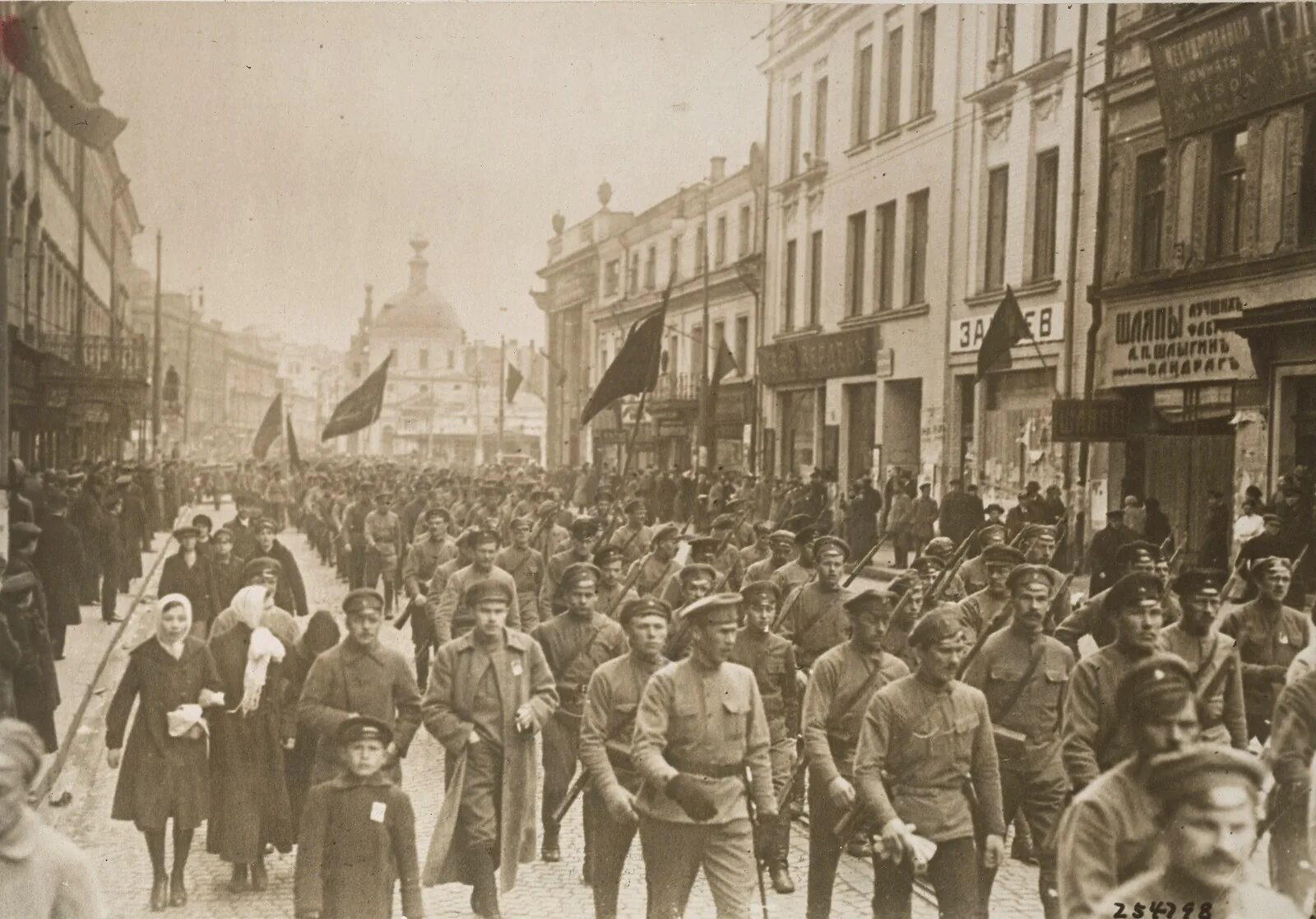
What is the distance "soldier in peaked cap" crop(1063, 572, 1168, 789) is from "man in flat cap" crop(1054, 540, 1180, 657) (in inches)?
8.2

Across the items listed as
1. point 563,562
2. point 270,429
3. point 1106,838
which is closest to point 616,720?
point 1106,838

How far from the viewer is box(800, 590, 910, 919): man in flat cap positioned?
619cm

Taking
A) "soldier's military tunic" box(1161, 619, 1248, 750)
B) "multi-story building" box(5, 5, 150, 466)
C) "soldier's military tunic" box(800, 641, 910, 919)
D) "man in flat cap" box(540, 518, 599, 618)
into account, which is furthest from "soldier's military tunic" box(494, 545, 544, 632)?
"soldier's military tunic" box(1161, 619, 1248, 750)

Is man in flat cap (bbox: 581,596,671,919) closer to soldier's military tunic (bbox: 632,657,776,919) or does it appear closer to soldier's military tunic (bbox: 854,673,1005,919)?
soldier's military tunic (bbox: 632,657,776,919)

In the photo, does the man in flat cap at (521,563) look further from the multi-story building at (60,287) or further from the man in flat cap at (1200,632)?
the man in flat cap at (1200,632)

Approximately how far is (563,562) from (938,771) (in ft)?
17.6

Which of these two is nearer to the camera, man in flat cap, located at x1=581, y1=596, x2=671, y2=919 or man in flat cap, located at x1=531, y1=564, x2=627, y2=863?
man in flat cap, located at x1=581, y1=596, x2=671, y2=919

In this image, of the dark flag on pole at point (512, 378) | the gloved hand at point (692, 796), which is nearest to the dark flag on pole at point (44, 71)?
the gloved hand at point (692, 796)

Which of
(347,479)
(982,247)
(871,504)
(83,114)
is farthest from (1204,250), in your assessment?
(347,479)

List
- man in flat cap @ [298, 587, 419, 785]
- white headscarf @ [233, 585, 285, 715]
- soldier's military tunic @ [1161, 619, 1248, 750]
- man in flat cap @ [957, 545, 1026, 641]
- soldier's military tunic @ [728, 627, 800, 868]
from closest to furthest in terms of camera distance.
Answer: soldier's military tunic @ [1161, 619, 1248, 750]
man in flat cap @ [298, 587, 419, 785]
white headscarf @ [233, 585, 285, 715]
soldier's military tunic @ [728, 627, 800, 868]
man in flat cap @ [957, 545, 1026, 641]

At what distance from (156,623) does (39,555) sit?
6538mm

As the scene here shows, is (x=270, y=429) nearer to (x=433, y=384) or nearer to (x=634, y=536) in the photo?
(x=433, y=384)

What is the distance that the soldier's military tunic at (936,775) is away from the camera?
17.8ft

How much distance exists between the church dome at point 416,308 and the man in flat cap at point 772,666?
4.66 meters
